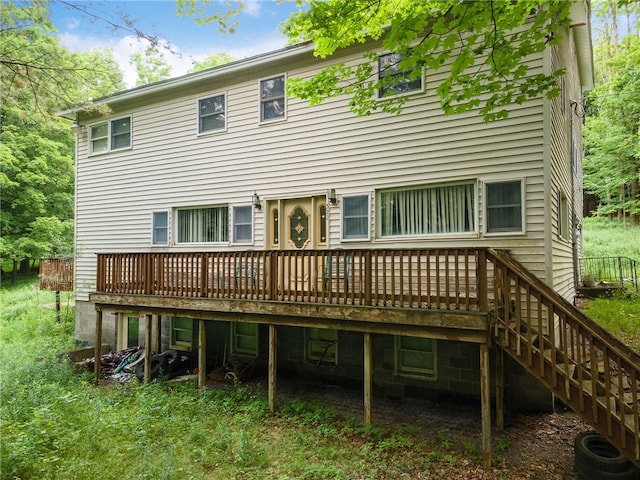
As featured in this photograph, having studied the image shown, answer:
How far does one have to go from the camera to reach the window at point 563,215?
7.75 meters

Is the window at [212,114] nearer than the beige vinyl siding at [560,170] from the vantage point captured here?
No

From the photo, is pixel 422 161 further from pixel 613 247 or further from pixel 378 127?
pixel 613 247

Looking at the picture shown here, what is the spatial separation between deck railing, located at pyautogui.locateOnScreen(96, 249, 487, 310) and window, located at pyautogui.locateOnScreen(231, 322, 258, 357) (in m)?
1.97

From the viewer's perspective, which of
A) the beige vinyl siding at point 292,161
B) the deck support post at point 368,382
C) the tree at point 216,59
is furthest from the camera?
the tree at point 216,59

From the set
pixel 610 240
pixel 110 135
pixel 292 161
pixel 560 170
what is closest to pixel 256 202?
pixel 292 161

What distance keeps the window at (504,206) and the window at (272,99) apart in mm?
5067

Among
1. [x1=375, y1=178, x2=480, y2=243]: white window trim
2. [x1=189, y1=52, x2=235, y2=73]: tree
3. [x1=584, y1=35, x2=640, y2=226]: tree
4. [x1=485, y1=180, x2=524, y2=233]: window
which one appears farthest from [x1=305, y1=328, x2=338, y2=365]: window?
[x1=189, y1=52, x2=235, y2=73]: tree

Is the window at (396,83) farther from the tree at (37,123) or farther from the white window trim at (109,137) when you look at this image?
the white window trim at (109,137)

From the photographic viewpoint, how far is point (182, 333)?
1038cm

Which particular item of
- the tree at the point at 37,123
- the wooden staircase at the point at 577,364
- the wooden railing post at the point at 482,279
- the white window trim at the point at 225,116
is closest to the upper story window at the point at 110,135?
the tree at the point at 37,123

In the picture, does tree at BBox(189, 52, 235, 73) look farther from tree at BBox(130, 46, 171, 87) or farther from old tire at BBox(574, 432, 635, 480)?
old tire at BBox(574, 432, 635, 480)

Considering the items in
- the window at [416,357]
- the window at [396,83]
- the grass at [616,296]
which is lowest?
the window at [416,357]

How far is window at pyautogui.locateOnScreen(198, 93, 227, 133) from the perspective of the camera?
9.79 meters

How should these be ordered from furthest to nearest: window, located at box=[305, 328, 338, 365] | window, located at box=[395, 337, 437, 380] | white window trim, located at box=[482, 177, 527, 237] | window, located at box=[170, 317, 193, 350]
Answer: window, located at box=[170, 317, 193, 350] < window, located at box=[305, 328, 338, 365] < window, located at box=[395, 337, 437, 380] < white window trim, located at box=[482, 177, 527, 237]
